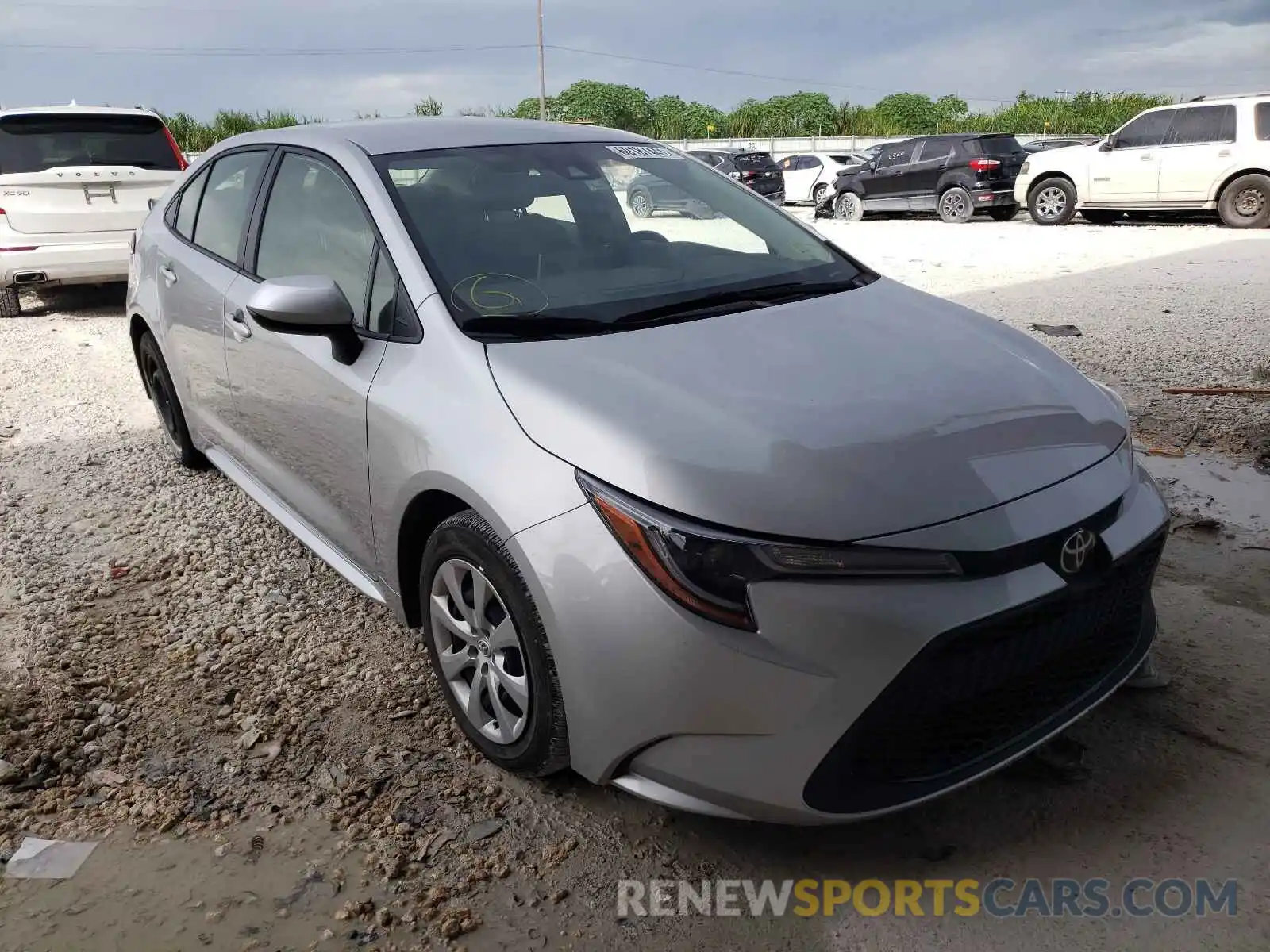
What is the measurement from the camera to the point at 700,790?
2078 mm

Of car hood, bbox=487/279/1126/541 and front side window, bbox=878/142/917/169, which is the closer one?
car hood, bbox=487/279/1126/541

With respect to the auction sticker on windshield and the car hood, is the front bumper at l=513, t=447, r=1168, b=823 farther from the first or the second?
the auction sticker on windshield

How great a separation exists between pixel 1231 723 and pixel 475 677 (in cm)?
209

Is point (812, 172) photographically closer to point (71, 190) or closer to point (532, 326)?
point (71, 190)

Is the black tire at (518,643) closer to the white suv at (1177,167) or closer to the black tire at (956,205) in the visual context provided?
the white suv at (1177,167)

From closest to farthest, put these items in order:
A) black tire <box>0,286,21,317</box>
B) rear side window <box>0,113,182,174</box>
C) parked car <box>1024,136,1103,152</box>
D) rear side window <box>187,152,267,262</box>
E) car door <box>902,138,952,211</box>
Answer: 1. rear side window <box>187,152,267,262</box>
2. rear side window <box>0,113,182,174</box>
3. black tire <box>0,286,21,317</box>
4. car door <box>902,138,952,211</box>
5. parked car <box>1024,136,1103,152</box>

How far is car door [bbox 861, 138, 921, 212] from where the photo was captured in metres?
17.6

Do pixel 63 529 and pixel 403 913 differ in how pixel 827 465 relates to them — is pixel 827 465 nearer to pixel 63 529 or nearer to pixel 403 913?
pixel 403 913

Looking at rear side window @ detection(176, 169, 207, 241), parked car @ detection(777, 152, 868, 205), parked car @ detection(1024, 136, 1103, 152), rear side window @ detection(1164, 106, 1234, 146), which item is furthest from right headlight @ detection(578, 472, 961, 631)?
parked car @ detection(1024, 136, 1103, 152)

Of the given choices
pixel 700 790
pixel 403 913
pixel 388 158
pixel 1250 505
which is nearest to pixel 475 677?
pixel 403 913

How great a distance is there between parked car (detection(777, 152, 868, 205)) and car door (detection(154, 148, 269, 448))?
58.9ft

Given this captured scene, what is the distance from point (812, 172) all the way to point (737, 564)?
21101 millimetres

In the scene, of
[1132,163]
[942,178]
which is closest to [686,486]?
[1132,163]

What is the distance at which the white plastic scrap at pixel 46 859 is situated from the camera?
2375mm
